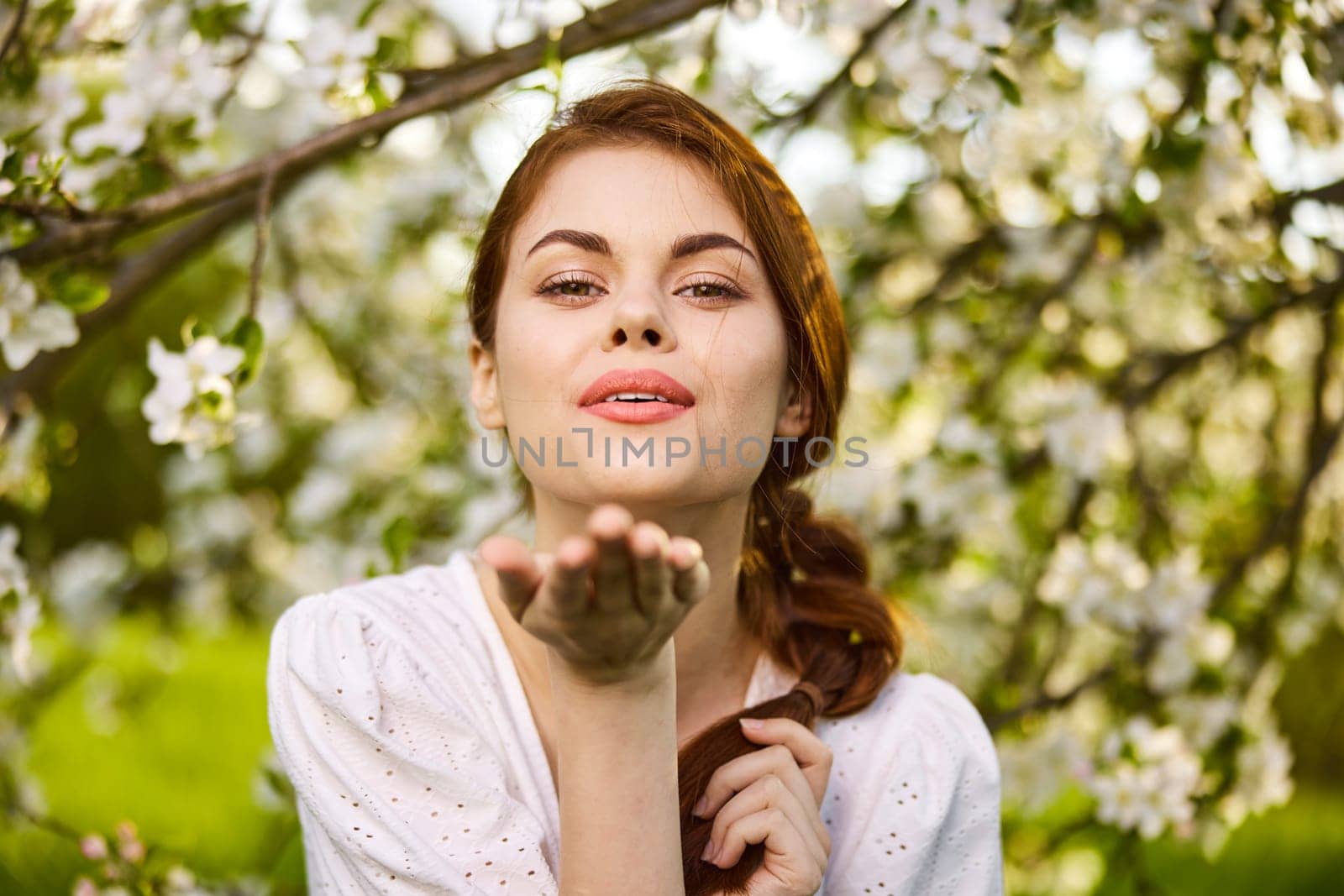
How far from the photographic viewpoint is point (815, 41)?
228 cm

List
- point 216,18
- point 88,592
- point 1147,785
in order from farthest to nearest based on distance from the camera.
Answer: point 88,592 → point 1147,785 → point 216,18

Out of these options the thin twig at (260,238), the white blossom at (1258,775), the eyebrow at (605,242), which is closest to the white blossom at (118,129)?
the thin twig at (260,238)

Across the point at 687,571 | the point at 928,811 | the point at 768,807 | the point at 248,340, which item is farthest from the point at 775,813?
the point at 248,340

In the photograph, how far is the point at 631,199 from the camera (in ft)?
4.17

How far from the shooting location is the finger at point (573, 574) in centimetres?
88

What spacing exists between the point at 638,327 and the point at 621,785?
45 cm

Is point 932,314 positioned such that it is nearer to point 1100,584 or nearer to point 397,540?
point 1100,584

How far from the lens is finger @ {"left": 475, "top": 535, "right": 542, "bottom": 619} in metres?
0.90

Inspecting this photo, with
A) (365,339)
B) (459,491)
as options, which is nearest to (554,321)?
(459,491)

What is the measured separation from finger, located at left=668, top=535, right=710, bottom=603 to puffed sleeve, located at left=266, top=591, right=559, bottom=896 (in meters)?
0.41

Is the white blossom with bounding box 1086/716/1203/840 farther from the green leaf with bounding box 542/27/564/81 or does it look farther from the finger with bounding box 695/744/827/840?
the green leaf with bounding box 542/27/564/81

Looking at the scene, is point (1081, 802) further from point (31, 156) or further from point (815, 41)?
point (31, 156)

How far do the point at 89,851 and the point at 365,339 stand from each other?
1.54 m

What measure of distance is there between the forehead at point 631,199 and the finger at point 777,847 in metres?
0.61
